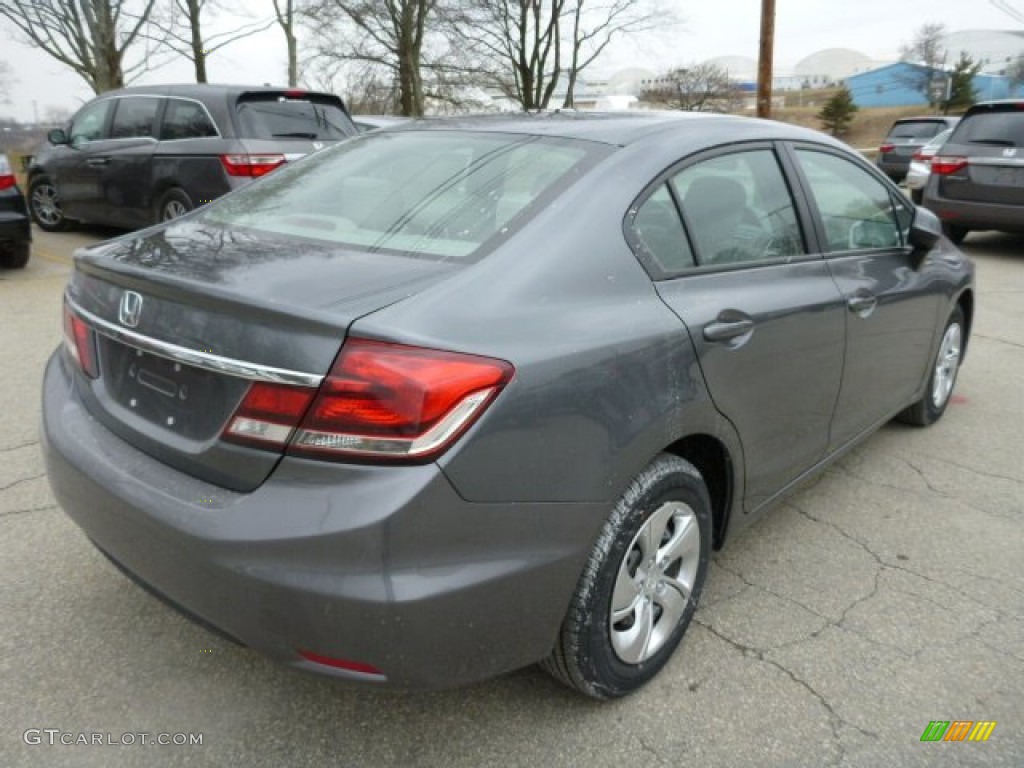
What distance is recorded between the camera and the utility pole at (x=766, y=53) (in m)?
16.1

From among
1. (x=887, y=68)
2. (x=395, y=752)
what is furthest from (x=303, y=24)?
(x=887, y=68)

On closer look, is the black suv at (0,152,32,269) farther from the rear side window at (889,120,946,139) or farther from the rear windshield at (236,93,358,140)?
the rear side window at (889,120,946,139)

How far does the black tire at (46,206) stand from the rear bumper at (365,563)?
9.37 m

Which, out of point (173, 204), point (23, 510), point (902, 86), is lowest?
point (23, 510)

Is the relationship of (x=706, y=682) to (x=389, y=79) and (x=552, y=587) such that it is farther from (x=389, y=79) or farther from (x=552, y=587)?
(x=389, y=79)

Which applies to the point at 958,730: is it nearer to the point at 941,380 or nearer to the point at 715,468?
the point at 715,468

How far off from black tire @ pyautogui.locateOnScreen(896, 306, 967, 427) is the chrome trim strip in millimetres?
3434

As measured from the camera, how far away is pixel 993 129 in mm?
9391

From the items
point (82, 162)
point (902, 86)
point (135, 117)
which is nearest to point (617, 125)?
point (135, 117)

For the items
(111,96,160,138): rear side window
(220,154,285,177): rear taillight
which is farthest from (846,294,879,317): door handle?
(111,96,160,138): rear side window

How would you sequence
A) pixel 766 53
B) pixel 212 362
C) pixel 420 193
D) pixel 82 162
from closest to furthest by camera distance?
pixel 212 362
pixel 420 193
pixel 82 162
pixel 766 53

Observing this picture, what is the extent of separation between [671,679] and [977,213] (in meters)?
8.93

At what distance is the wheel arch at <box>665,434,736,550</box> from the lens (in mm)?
2370

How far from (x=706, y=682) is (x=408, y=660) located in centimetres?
102
